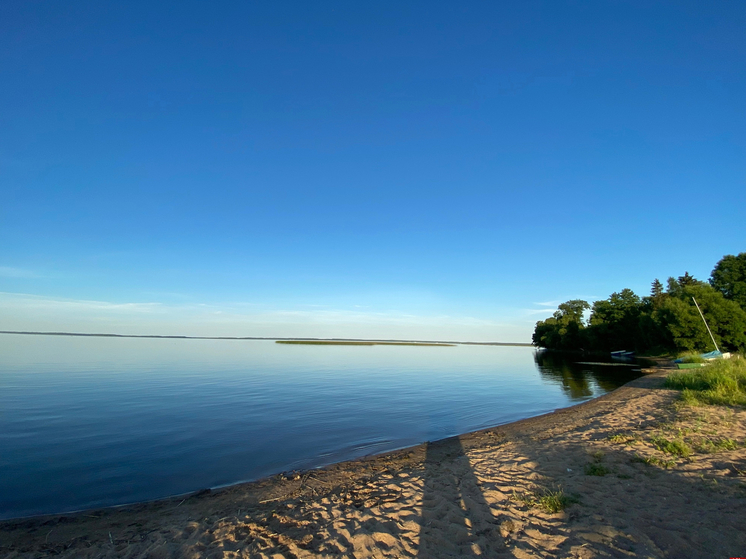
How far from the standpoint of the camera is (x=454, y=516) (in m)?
7.58

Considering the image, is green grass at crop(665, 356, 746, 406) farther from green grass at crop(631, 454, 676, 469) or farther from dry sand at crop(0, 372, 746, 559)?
green grass at crop(631, 454, 676, 469)

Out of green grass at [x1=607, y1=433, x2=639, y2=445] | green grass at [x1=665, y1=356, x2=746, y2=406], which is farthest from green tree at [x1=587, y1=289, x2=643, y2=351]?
green grass at [x1=607, y1=433, x2=639, y2=445]

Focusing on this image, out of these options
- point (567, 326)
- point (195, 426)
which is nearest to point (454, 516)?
point (195, 426)

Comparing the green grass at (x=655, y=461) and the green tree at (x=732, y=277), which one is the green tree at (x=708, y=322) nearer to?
the green tree at (x=732, y=277)

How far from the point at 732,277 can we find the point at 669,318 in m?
27.3

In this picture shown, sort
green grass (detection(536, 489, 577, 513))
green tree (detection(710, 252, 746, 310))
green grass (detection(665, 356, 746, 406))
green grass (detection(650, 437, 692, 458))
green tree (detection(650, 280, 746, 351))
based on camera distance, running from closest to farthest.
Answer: green grass (detection(536, 489, 577, 513))
green grass (detection(650, 437, 692, 458))
green grass (detection(665, 356, 746, 406))
green tree (detection(650, 280, 746, 351))
green tree (detection(710, 252, 746, 310))

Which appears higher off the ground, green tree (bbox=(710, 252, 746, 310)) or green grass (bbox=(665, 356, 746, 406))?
green tree (bbox=(710, 252, 746, 310))

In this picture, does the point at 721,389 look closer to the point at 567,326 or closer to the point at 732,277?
the point at 732,277

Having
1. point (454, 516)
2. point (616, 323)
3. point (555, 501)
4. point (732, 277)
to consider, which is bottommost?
point (454, 516)

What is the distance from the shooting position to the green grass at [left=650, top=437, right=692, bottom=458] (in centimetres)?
998

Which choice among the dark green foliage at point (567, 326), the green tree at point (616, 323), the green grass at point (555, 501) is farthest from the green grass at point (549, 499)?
the dark green foliage at point (567, 326)

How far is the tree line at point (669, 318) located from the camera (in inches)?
2413

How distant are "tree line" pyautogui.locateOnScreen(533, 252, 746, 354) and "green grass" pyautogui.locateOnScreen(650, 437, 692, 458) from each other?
64.5 metres

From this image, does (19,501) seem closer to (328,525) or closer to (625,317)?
(328,525)
